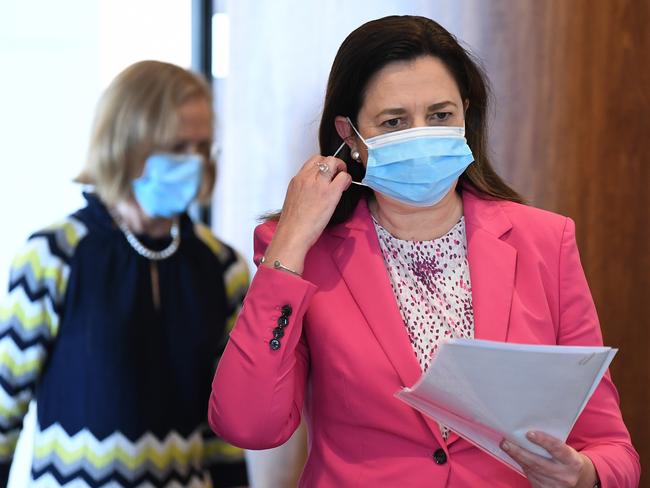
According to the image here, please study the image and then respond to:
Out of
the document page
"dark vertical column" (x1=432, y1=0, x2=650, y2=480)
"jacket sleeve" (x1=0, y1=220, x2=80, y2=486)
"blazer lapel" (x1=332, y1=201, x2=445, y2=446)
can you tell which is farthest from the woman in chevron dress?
the document page

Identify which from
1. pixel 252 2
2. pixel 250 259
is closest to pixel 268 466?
pixel 250 259

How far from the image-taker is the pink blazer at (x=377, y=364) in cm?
180

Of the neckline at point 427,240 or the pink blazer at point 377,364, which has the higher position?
the neckline at point 427,240

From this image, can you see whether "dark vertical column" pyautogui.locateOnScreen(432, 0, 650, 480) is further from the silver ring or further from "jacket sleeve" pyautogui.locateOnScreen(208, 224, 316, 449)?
"jacket sleeve" pyautogui.locateOnScreen(208, 224, 316, 449)

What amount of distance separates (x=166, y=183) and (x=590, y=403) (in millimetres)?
1339

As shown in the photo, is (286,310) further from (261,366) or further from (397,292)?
(397,292)

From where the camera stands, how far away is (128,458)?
8.42 ft

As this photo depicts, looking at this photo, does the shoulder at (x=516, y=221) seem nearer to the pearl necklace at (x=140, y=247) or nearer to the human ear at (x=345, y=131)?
the human ear at (x=345, y=131)

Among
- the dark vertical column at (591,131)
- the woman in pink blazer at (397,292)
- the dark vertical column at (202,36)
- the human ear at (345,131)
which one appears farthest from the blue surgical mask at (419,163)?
the dark vertical column at (202,36)

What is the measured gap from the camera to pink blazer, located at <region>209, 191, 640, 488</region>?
1.80 meters

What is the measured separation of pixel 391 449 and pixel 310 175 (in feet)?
1.84

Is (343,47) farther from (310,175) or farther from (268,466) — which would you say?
(268,466)

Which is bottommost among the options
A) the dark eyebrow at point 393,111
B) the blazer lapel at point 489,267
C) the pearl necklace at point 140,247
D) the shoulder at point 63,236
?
the pearl necklace at point 140,247

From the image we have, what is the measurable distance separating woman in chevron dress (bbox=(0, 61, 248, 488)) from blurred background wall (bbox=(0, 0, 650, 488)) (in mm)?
467
